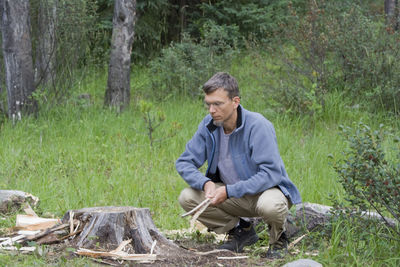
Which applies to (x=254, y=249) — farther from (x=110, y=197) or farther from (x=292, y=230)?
(x=110, y=197)

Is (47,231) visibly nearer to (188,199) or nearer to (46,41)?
(188,199)

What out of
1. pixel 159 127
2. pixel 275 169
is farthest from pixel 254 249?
pixel 159 127

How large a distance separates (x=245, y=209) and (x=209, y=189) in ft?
1.27

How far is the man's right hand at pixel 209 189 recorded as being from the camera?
4.39m

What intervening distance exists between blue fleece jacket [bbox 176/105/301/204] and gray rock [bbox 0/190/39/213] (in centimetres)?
187

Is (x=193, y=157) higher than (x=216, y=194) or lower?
higher

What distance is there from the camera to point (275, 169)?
14.2 ft

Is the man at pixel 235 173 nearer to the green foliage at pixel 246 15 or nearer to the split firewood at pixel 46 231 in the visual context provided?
the split firewood at pixel 46 231

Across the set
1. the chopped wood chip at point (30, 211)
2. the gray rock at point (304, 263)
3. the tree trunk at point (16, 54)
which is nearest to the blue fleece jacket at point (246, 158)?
the gray rock at point (304, 263)

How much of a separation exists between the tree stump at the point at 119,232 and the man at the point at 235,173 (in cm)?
43

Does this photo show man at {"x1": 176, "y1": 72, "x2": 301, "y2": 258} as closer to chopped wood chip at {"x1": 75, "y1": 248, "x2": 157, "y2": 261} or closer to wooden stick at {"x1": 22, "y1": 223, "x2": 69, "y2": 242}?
chopped wood chip at {"x1": 75, "y1": 248, "x2": 157, "y2": 261}

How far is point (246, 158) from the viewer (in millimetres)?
4527

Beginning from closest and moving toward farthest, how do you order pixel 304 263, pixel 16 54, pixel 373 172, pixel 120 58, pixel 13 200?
pixel 304 263
pixel 373 172
pixel 13 200
pixel 16 54
pixel 120 58

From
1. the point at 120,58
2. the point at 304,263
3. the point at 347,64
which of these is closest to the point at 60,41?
the point at 120,58
